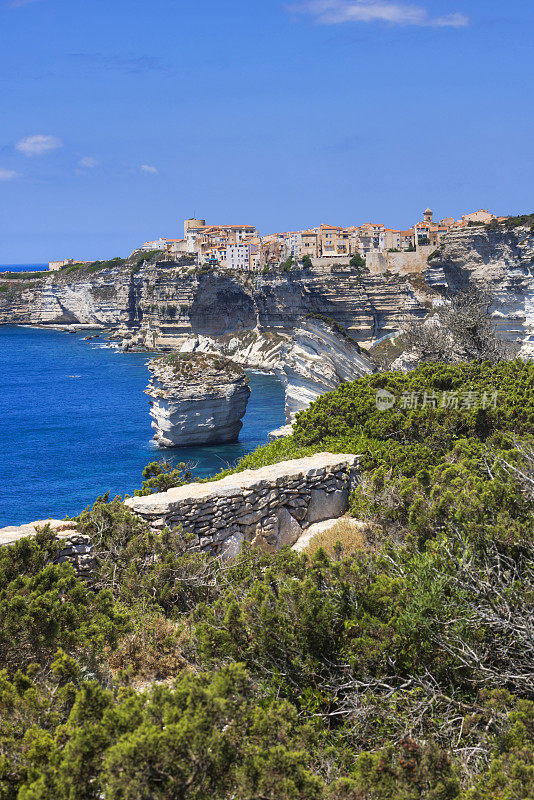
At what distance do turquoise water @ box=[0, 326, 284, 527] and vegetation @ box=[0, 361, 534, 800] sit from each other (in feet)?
60.6


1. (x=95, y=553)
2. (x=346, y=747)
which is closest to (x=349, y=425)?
(x=95, y=553)

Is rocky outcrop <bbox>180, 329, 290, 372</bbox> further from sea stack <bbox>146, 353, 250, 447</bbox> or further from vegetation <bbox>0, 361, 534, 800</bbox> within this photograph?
vegetation <bbox>0, 361, 534, 800</bbox>

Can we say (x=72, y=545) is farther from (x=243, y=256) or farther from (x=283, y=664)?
(x=243, y=256)

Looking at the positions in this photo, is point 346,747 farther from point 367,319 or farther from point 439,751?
point 367,319

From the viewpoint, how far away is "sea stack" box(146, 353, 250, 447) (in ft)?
128

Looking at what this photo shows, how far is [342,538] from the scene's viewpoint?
7.66 m

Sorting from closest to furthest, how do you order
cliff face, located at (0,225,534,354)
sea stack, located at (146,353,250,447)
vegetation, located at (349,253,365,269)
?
sea stack, located at (146,353,250,447), cliff face, located at (0,225,534,354), vegetation, located at (349,253,365,269)

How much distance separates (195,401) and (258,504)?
31357 mm

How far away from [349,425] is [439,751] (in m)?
8.13

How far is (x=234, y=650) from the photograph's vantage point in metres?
4.69

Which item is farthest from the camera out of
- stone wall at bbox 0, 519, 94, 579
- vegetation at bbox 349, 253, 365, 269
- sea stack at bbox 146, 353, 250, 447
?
vegetation at bbox 349, 253, 365, 269

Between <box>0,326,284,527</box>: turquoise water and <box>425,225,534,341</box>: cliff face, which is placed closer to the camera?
<box>0,326,284,527</box>: turquoise water

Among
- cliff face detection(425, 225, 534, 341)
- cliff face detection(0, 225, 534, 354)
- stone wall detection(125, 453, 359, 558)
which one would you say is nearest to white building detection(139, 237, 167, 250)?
cliff face detection(0, 225, 534, 354)

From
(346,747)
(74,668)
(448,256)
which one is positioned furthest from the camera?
(448,256)
